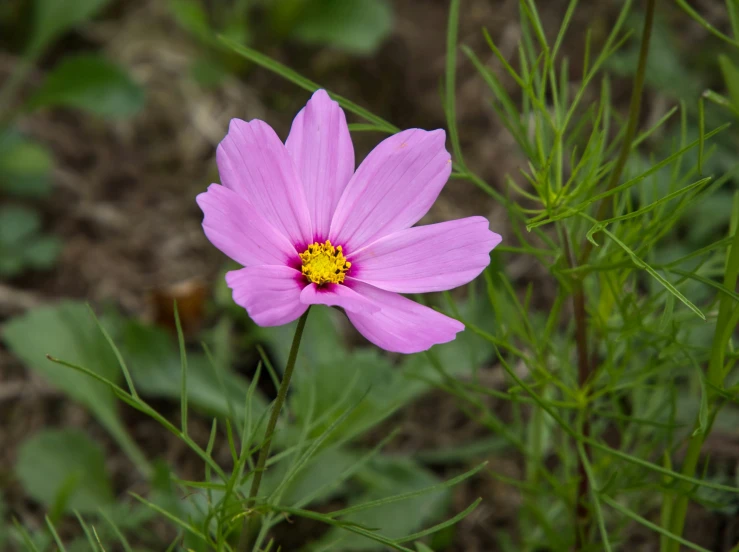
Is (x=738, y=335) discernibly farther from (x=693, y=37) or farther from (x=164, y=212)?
(x=164, y=212)

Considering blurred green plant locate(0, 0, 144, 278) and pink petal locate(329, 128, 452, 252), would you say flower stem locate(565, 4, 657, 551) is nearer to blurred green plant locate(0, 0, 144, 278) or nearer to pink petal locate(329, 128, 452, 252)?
pink petal locate(329, 128, 452, 252)

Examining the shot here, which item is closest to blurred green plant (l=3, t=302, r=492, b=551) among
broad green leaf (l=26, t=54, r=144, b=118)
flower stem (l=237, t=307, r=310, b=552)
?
flower stem (l=237, t=307, r=310, b=552)

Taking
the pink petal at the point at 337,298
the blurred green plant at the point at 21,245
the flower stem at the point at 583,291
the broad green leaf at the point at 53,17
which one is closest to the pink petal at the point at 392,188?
the pink petal at the point at 337,298

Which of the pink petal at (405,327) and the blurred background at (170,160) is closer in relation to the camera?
the pink petal at (405,327)

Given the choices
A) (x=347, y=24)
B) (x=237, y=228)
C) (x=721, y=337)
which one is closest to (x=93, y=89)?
(x=347, y=24)

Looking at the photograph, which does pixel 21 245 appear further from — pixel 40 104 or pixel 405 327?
pixel 405 327

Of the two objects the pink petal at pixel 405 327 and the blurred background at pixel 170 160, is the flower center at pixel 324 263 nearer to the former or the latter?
the pink petal at pixel 405 327

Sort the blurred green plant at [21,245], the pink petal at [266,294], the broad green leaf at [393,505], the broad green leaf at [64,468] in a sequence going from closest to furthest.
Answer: the pink petal at [266,294] → the broad green leaf at [393,505] → the broad green leaf at [64,468] → the blurred green plant at [21,245]
